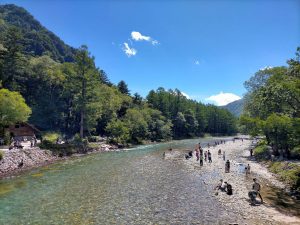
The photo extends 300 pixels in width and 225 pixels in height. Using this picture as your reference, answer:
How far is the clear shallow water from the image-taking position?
21.0m

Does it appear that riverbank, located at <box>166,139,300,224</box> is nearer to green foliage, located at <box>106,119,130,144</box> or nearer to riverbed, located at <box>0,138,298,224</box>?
riverbed, located at <box>0,138,298,224</box>

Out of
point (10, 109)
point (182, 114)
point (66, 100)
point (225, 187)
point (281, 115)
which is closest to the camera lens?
point (225, 187)

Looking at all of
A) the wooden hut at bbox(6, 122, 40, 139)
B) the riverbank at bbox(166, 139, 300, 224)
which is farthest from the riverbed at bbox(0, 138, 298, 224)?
the wooden hut at bbox(6, 122, 40, 139)

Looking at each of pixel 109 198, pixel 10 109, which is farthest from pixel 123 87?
pixel 109 198

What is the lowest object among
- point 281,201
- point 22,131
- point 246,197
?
point 281,201

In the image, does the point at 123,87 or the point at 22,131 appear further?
the point at 123,87

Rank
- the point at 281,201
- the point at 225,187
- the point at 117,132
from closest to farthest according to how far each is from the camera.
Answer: the point at 281,201
the point at 225,187
the point at 117,132

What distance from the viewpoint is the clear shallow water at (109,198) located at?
21.0 metres

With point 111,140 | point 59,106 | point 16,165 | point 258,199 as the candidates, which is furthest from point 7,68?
point 258,199

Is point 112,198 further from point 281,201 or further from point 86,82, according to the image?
point 86,82

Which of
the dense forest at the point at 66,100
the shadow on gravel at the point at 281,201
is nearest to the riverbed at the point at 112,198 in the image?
the shadow on gravel at the point at 281,201

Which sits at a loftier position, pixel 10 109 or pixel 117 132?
pixel 10 109

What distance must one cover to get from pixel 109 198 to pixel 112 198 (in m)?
0.29

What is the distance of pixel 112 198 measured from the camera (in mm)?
26531
